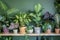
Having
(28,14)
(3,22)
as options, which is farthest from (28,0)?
(3,22)

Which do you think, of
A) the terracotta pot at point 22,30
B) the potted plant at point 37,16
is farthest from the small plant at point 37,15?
the terracotta pot at point 22,30

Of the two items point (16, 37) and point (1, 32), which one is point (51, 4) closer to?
point (16, 37)

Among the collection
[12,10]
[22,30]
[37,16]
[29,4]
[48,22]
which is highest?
[29,4]

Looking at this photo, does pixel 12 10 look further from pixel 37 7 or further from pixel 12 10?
pixel 37 7

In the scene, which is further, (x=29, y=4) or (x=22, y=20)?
(x=29, y=4)

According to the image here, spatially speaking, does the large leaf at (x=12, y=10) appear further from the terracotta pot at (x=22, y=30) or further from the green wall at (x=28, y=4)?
the terracotta pot at (x=22, y=30)

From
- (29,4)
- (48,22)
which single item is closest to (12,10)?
(29,4)

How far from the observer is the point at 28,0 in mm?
3133

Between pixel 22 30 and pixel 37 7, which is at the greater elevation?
pixel 37 7

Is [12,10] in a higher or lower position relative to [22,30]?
higher

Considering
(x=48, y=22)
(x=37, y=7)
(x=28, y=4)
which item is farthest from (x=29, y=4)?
(x=48, y=22)

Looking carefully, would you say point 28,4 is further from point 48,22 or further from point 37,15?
point 48,22

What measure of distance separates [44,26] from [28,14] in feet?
1.36

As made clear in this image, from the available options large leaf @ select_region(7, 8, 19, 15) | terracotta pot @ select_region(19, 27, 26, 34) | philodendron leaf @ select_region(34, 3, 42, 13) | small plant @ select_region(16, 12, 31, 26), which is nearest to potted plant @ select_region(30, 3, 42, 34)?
philodendron leaf @ select_region(34, 3, 42, 13)
